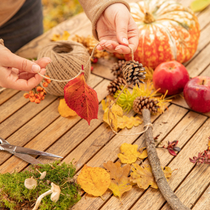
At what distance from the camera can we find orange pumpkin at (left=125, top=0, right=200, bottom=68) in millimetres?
1317

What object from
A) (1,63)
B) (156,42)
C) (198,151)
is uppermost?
(1,63)

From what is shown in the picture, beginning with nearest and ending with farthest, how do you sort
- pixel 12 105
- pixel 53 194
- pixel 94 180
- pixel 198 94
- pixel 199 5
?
pixel 53 194 → pixel 94 180 → pixel 198 94 → pixel 12 105 → pixel 199 5

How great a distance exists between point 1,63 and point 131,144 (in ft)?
1.79

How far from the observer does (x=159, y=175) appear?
0.87 m

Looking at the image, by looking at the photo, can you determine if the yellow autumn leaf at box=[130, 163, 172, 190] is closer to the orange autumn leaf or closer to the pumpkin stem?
the orange autumn leaf

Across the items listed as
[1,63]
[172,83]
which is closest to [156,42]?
[172,83]

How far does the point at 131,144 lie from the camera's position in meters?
1.01

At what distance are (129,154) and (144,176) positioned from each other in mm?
102

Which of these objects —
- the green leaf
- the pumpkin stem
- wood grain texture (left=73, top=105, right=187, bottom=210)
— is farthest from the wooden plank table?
the green leaf

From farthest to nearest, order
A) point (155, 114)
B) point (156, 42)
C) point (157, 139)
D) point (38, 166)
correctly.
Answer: point (156, 42), point (155, 114), point (157, 139), point (38, 166)

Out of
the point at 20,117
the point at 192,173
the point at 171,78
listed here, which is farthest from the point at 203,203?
the point at 20,117

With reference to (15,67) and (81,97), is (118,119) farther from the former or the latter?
(15,67)

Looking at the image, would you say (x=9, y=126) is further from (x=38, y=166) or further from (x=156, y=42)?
(x=156, y=42)

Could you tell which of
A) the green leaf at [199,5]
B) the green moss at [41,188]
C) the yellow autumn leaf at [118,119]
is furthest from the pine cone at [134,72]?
the green leaf at [199,5]
